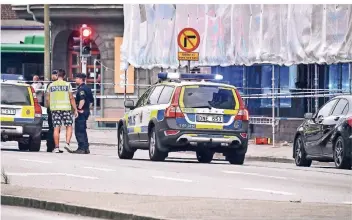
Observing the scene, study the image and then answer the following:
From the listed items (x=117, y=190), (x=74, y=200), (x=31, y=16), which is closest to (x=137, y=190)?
(x=117, y=190)

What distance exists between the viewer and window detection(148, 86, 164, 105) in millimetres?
25641

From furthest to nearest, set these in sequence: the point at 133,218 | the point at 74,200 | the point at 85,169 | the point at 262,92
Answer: the point at 262,92 < the point at 85,169 < the point at 74,200 < the point at 133,218

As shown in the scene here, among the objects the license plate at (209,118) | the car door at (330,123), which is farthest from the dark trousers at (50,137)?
the car door at (330,123)

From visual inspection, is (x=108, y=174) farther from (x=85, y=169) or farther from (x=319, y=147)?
(x=319, y=147)

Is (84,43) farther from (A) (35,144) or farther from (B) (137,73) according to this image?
(A) (35,144)

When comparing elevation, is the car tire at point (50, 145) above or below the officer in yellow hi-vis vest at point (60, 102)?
below

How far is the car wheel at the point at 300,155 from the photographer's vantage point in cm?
2566

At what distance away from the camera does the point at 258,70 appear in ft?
124

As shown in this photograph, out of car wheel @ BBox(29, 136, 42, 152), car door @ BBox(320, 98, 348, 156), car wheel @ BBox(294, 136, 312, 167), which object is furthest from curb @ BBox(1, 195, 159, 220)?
car wheel @ BBox(29, 136, 42, 152)

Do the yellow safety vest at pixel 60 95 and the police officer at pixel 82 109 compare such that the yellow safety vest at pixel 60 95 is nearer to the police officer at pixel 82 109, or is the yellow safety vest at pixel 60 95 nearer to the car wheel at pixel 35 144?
the police officer at pixel 82 109

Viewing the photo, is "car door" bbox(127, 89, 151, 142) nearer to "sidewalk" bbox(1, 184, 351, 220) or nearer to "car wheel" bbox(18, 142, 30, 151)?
"car wheel" bbox(18, 142, 30, 151)

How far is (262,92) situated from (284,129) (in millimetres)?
2912

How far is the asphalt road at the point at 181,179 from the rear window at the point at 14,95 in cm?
454

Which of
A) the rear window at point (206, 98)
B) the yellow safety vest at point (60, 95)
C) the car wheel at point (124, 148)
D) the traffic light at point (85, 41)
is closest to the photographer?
the rear window at point (206, 98)
